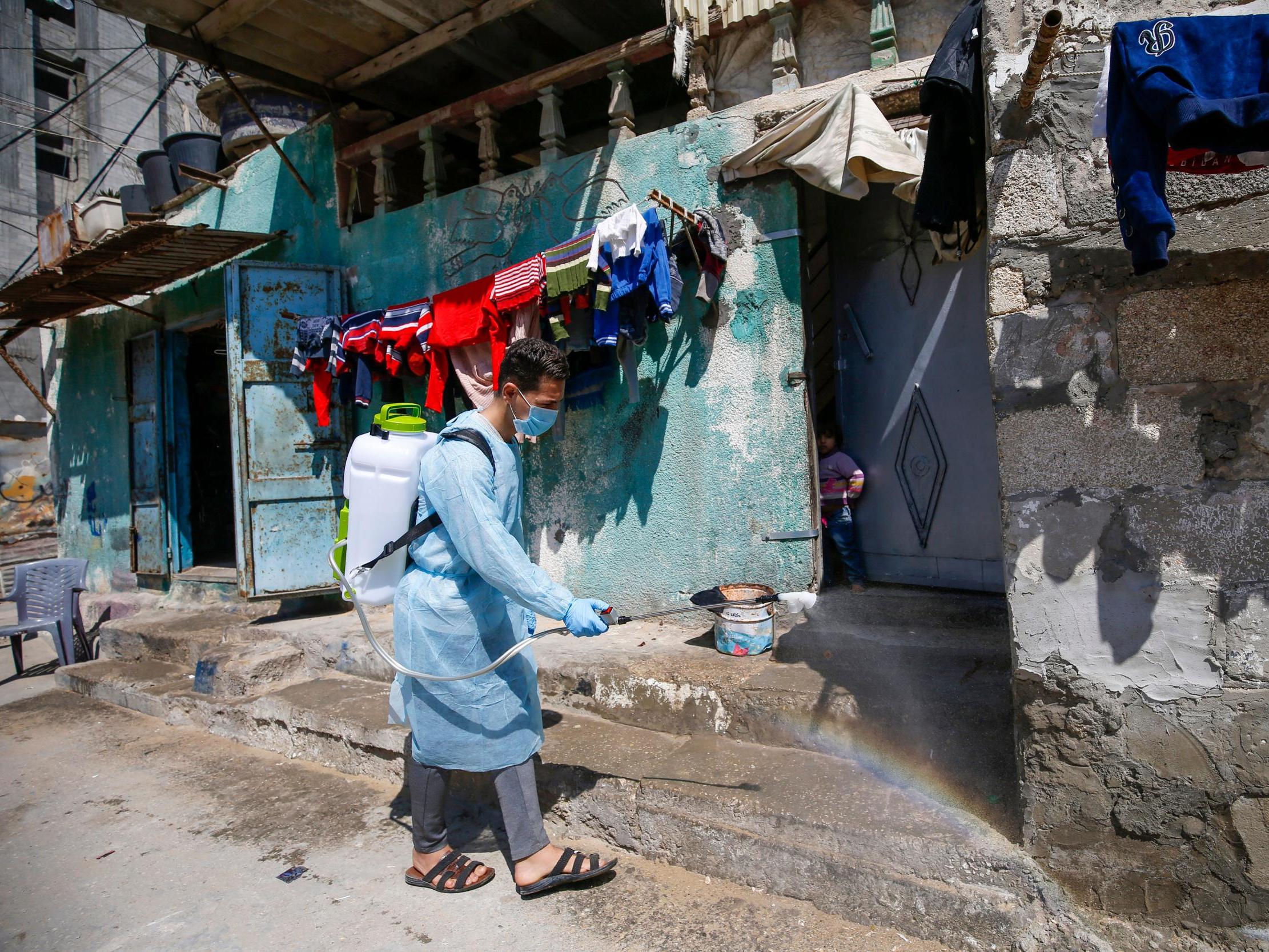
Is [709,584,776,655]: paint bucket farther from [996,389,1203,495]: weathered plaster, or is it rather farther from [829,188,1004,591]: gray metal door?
[996,389,1203,495]: weathered plaster

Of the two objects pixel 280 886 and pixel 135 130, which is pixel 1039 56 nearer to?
pixel 280 886

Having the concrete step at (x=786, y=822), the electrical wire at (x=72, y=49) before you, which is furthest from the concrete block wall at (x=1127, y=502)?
the electrical wire at (x=72, y=49)

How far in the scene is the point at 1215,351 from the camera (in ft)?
6.97

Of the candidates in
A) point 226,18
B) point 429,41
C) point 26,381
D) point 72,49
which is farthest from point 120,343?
point 72,49

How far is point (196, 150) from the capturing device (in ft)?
27.7

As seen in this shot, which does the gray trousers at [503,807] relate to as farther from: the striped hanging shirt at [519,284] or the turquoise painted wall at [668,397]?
the striped hanging shirt at [519,284]

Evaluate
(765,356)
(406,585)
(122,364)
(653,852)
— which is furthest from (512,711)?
(122,364)

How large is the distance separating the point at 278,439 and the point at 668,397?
134 inches

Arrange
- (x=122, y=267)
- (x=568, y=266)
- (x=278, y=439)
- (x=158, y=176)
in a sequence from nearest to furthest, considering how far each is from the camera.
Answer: (x=568, y=266) < (x=278, y=439) < (x=122, y=267) < (x=158, y=176)

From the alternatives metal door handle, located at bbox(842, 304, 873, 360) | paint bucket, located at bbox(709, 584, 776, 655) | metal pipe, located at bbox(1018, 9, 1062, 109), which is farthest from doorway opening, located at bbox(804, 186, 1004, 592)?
metal pipe, located at bbox(1018, 9, 1062, 109)

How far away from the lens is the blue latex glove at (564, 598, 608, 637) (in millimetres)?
2441

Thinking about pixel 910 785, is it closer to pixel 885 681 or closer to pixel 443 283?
pixel 885 681

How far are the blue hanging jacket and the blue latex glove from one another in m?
1.73

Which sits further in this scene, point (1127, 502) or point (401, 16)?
point (401, 16)
